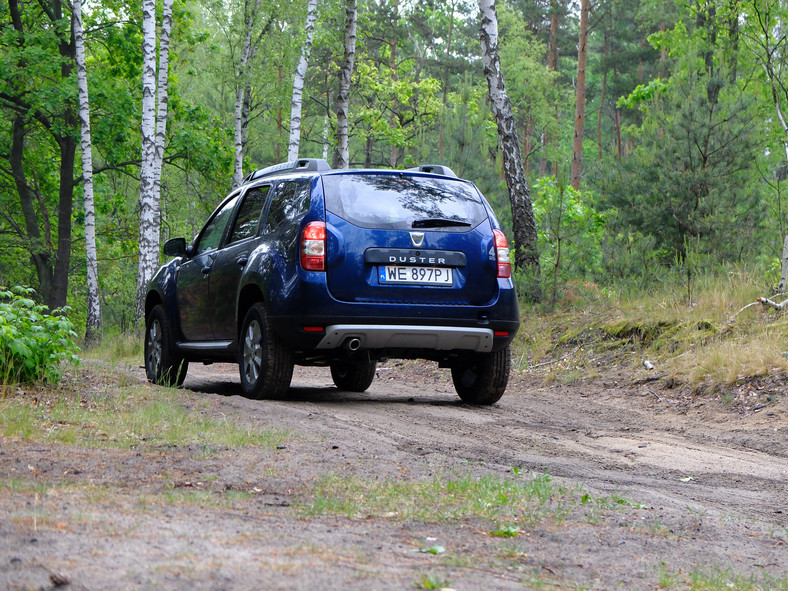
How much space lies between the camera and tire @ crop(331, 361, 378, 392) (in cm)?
1015

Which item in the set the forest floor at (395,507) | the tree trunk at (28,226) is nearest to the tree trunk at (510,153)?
the forest floor at (395,507)

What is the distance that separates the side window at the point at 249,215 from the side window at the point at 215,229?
23 cm

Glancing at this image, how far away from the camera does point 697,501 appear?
5027 millimetres

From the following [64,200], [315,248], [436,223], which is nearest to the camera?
[315,248]

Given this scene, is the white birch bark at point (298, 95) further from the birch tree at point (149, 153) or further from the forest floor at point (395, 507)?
the forest floor at point (395, 507)

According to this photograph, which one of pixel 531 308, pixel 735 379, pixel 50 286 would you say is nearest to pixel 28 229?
pixel 50 286

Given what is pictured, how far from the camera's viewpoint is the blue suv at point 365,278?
24.6ft

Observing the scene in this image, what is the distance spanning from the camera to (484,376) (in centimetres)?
850

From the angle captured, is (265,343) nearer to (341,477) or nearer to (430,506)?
(341,477)

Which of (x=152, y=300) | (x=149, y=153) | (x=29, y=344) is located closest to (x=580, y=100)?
(x=149, y=153)

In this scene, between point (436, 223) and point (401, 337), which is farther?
point (436, 223)

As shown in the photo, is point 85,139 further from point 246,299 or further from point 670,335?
point 670,335

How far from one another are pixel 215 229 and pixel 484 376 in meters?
3.18

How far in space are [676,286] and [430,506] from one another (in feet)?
30.3
